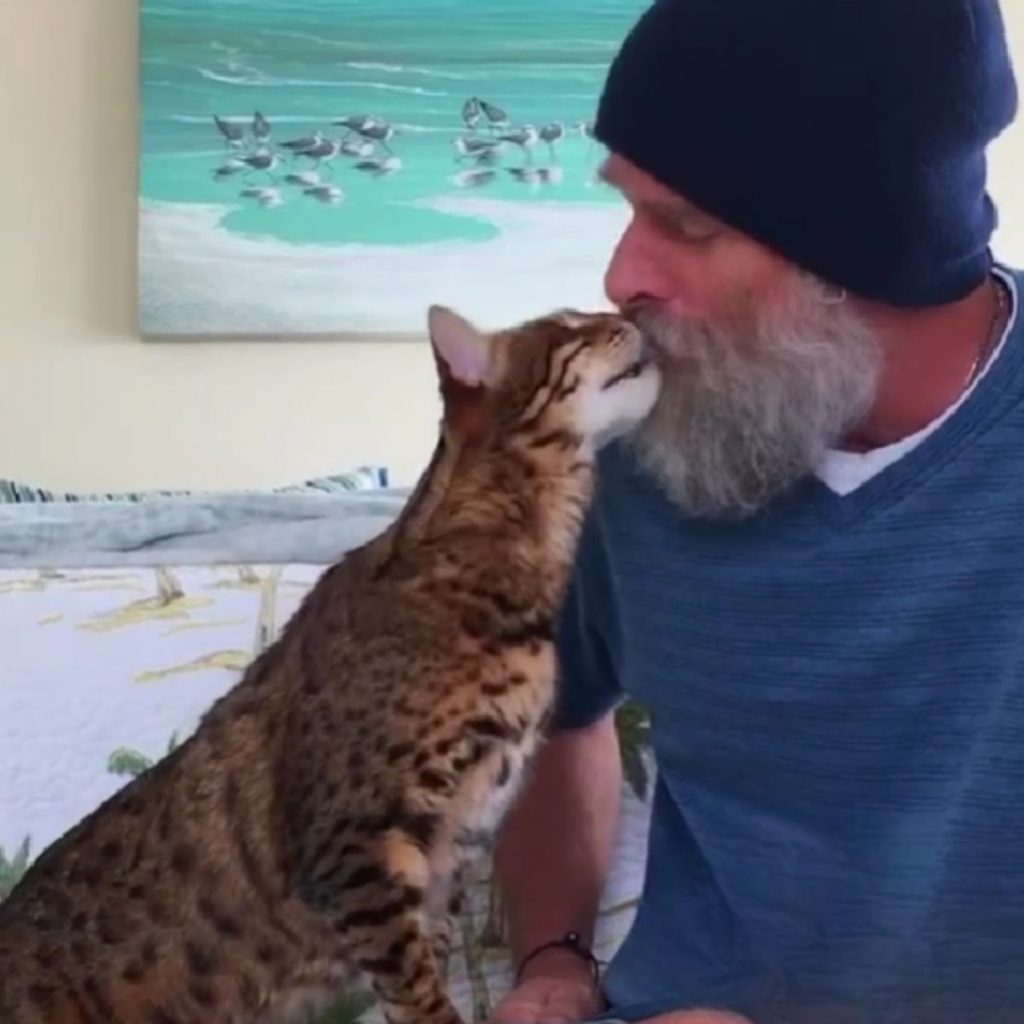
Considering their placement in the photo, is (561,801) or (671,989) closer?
(671,989)

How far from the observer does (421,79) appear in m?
3.37

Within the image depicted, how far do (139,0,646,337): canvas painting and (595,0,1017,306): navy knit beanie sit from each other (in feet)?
7.03

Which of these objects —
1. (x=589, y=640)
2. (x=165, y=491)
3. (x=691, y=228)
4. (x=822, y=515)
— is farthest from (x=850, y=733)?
(x=165, y=491)

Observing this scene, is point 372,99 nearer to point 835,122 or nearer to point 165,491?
point 165,491

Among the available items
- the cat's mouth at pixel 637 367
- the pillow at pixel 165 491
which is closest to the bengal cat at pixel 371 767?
the cat's mouth at pixel 637 367

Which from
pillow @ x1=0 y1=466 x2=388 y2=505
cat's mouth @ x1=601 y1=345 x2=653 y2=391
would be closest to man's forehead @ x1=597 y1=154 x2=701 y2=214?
cat's mouth @ x1=601 y1=345 x2=653 y2=391

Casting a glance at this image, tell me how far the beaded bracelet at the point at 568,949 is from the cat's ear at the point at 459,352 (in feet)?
1.46

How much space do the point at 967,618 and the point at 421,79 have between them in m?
2.39

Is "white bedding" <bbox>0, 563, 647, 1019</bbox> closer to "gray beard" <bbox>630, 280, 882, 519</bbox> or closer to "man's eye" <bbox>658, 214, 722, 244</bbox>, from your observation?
"gray beard" <bbox>630, 280, 882, 519</bbox>

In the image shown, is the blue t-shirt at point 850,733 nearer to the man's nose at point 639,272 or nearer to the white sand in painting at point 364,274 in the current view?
the man's nose at point 639,272

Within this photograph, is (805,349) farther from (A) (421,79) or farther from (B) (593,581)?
(A) (421,79)

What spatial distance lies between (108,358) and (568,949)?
2.17 m

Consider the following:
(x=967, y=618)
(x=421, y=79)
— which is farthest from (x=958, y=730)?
(x=421, y=79)

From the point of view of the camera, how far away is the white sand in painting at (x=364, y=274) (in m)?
3.29
